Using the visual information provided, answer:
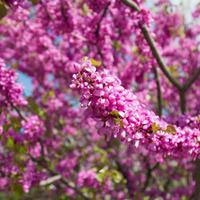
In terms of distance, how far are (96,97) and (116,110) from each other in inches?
6.8

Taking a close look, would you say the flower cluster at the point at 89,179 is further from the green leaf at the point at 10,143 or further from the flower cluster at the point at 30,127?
the green leaf at the point at 10,143

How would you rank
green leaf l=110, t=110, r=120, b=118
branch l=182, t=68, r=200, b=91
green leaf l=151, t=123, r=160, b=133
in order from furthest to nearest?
branch l=182, t=68, r=200, b=91 → green leaf l=151, t=123, r=160, b=133 → green leaf l=110, t=110, r=120, b=118

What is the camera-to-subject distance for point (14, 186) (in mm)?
6039

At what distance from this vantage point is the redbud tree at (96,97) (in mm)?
3498

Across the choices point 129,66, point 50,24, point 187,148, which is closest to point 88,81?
point 187,148

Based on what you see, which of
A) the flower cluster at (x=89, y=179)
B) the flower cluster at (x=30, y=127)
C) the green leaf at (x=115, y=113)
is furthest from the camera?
the flower cluster at (x=89, y=179)

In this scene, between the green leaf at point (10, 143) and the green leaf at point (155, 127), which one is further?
the green leaf at point (10, 143)

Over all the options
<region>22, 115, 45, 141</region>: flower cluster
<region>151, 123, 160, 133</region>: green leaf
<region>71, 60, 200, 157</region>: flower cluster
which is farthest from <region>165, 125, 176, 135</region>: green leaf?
<region>22, 115, 45, 141</region>: flower cluster

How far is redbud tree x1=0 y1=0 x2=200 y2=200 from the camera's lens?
3498mm

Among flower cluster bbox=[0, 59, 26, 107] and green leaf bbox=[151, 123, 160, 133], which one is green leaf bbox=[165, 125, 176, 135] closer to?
green leaf bbox=[151, 123, 160, 133]

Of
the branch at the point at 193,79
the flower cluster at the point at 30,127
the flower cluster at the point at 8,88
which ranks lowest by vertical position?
the flower cluster at the point at 30,127

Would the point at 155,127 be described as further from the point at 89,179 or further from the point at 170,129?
the point at 89,179

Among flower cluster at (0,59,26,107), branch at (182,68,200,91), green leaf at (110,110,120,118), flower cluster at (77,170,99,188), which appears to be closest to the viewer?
green leaf at (110,110,120,118)

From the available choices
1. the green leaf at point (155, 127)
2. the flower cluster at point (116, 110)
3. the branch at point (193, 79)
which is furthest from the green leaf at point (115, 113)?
the branch at point (193, 79)
